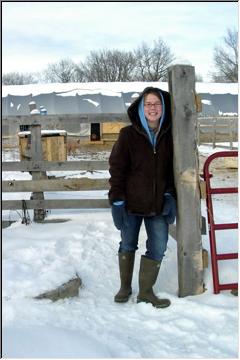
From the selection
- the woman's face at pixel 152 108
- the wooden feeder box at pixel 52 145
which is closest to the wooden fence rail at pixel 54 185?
the woman's face at pixel 152 108

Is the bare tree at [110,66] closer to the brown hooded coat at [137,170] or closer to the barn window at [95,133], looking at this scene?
the barn window at [95,133]

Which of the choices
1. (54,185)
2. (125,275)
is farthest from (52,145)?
(125,275)

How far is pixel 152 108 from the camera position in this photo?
3744 mm

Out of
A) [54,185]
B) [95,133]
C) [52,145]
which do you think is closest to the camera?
[54,185]

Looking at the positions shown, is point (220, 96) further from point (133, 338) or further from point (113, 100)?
point (133, 338)

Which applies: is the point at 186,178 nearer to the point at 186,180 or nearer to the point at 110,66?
the point at 186,180

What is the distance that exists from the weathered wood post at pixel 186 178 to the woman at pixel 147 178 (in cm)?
8

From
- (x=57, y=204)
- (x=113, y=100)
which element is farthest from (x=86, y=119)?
(x=113, y=100)

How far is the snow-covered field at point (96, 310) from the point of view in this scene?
3.05m

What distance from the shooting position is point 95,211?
6852 millimetres

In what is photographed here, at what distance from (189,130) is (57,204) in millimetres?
2702

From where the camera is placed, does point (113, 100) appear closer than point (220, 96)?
Yes

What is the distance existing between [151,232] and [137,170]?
541 millimetres

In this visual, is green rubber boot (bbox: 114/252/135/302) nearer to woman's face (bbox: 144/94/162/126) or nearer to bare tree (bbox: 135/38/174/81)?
woman's face (bbox: 144/94/162/126)
